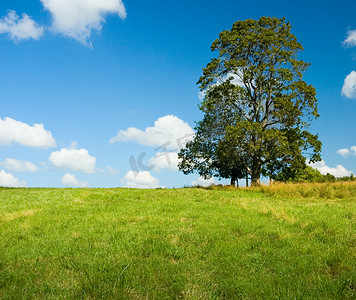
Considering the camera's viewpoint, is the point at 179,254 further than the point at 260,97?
No

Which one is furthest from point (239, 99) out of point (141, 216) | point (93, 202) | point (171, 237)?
point (171, 237)

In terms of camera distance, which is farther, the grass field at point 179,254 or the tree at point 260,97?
the tree at point 260,97

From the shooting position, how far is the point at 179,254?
24.2ft

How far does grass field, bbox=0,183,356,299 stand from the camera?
222 inches

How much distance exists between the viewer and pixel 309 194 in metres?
21.3

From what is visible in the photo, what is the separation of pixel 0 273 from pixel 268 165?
28.1 metres

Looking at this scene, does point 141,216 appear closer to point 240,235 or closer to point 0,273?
point 240,235

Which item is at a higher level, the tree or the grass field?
the tree

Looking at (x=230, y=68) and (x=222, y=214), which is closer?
(x=222, y=214)

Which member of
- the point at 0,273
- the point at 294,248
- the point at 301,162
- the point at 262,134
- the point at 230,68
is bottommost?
the point at 0,273

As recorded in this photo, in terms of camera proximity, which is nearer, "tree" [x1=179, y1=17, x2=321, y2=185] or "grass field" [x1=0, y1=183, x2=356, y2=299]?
"grass field" [x1=0, y1=183, x2=356, y2=299]

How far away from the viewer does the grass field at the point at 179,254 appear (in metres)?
5.64

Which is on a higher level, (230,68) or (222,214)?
(230,68)

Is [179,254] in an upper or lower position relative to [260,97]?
lower
